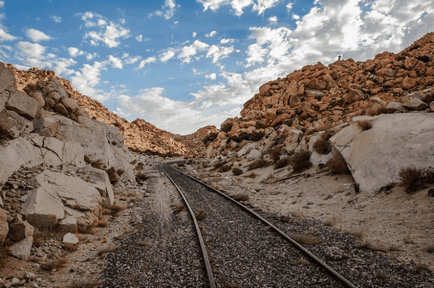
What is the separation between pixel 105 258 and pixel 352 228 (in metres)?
7.88

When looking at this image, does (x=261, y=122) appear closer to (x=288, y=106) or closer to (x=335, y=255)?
(x=288, y=106)

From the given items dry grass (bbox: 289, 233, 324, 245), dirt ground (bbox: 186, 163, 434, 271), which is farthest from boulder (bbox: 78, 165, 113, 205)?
dry grass (bbox: 289, 233, 324, 245)

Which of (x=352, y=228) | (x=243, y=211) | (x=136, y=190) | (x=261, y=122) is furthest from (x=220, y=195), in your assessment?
(x=261, y=122)

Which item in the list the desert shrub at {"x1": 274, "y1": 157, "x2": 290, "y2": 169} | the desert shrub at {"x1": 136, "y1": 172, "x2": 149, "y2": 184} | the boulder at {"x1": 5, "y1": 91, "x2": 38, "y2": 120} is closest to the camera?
the boulder at {"x1": 5, "y1": 91, "x2": 38, "y2": 120}

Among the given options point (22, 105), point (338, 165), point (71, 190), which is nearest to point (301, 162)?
point (338, 165)

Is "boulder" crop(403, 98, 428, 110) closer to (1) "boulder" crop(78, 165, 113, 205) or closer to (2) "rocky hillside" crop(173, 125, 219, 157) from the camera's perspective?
(1) "boulder" crop(78, 165, 113, 205)

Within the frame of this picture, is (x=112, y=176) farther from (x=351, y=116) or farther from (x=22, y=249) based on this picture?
(x=351, y=116)

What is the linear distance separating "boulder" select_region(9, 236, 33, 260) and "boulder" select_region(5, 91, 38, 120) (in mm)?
6540

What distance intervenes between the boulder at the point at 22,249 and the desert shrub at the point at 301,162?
14.3 m

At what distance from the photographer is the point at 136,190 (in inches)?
602

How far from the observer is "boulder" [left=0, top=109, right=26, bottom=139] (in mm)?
8266

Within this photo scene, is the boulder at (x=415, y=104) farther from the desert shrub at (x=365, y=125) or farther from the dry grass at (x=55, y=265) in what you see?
the dry grass at (x=55, y=265)

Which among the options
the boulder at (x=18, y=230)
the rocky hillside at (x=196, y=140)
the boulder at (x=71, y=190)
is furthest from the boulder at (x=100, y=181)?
the rocky hillside at (x=196, y=140)

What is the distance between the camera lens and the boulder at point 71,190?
26.7 feet
